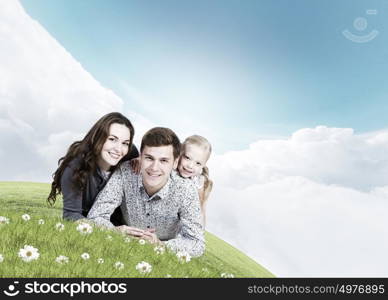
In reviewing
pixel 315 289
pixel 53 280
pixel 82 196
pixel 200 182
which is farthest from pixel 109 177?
pixel 315 289

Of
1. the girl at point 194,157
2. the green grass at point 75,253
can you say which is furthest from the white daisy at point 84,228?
the girl at point 194,157

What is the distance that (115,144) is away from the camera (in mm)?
4727

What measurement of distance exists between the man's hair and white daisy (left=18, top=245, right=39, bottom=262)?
155 cm

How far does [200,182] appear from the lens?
6.03m

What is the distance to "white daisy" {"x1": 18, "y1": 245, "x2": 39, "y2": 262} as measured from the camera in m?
3.27

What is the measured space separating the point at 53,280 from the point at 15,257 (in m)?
0.50

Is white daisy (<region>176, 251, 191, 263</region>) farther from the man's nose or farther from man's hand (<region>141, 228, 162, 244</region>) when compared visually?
the man's nose

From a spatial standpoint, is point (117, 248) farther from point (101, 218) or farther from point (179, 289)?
point (179, 289)

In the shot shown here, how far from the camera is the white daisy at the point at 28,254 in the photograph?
129 inches

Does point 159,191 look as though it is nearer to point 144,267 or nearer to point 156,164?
point 156,164

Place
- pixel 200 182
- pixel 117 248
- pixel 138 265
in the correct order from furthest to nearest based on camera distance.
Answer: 1. pixel 200 182
2. pixel 117 248
3. pixel 138 265

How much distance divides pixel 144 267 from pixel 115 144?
1605 millimetres

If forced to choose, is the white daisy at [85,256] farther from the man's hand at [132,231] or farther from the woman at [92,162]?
the woman at [92,162]

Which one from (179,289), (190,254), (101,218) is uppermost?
(101,218)
